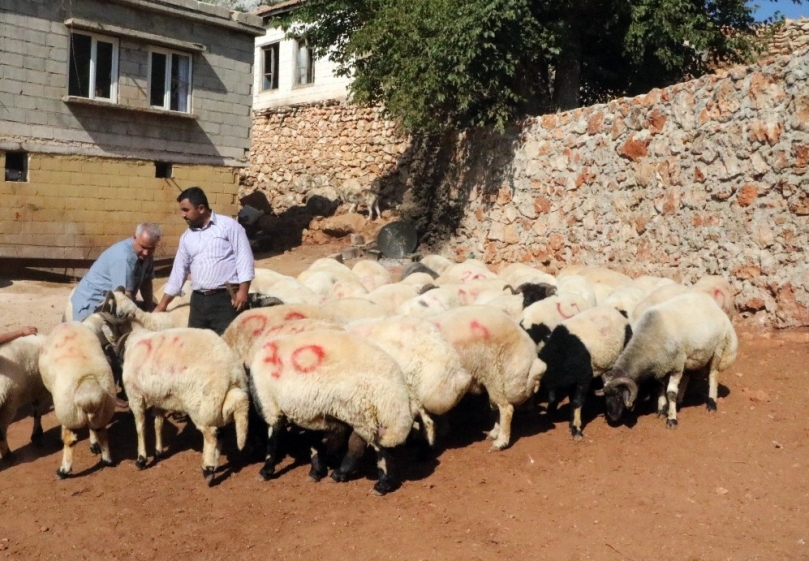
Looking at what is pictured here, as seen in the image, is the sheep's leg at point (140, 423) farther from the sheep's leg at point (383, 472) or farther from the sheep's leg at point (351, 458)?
the sheep's leg at point (383, 472)

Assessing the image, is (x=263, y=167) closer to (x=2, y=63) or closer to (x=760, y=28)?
(x=2, y=63)

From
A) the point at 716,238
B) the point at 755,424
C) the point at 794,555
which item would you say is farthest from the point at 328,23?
the point at 794,555

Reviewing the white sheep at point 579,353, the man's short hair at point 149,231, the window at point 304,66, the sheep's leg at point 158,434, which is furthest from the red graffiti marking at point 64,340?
the window at point 304,66

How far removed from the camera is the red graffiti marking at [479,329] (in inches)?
252

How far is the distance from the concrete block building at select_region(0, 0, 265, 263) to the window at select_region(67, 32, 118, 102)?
20 mm

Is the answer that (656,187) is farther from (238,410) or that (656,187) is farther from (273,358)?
(238,410)

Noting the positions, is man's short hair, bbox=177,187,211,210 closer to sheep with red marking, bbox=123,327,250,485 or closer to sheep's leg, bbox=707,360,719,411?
sheep with red marking, bbox=123,327,250,485

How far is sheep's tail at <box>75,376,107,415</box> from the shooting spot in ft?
19.3

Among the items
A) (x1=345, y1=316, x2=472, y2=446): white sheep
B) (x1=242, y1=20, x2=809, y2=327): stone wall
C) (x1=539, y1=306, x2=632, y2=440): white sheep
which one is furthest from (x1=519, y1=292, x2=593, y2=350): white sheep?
(x1=242, y1=20, x2=809, y2=327): stone wall

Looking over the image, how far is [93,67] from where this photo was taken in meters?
15.7

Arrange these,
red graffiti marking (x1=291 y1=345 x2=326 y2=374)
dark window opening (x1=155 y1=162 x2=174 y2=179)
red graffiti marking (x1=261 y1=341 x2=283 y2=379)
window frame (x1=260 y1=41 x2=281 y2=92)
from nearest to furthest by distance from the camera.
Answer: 1. red graffiti marking (x1=291 y1=345 x2=326 y2=374)
2. red graffiti marking (x1=261 y1=341 x2=283 y2=379)
3. dark window opening (x1=155 y1=162 x2=174 y2=179)
4. window frame (x1=260 y1=41 x2=281 y2=92)

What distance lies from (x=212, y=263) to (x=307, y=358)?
1585mm

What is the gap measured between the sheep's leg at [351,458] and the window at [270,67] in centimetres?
2184

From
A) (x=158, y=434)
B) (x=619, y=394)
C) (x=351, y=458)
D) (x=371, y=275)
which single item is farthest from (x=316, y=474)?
(x=371, y=275)
